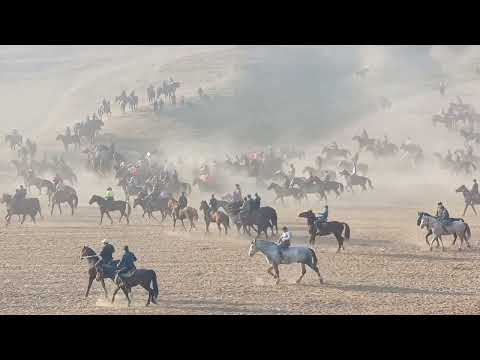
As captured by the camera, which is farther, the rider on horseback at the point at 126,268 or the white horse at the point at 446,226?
the white horse at the point at 446,226

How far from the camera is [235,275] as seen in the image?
22469mm

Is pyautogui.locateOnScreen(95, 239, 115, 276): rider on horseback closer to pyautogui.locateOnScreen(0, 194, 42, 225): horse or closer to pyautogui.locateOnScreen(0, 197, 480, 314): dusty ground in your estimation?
pyautogui.locateOnScreen(0, 197, 480, 314): dusty ground

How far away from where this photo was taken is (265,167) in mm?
52156

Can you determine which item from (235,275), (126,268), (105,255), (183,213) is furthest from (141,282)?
(183,213)

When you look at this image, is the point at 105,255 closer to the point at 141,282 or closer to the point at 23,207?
the point at 141,282

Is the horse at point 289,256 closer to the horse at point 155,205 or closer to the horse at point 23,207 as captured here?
the horse at point 155,205

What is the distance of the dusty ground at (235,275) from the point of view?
18375 mm

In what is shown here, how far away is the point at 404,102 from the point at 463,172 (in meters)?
35.6

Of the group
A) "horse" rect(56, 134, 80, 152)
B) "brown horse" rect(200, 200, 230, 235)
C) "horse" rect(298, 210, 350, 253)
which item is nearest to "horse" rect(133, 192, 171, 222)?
"brown horse" rect(200, 200, 230, 235)

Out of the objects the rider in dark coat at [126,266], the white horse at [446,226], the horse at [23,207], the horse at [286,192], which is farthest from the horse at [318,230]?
the horse at [286,192]

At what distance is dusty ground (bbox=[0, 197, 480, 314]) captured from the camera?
18.4 meters

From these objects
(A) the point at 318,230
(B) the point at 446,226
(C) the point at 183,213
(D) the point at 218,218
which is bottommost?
(A) the point at 318,230

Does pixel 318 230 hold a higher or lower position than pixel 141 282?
higher

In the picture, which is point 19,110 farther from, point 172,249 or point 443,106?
point 172,249
